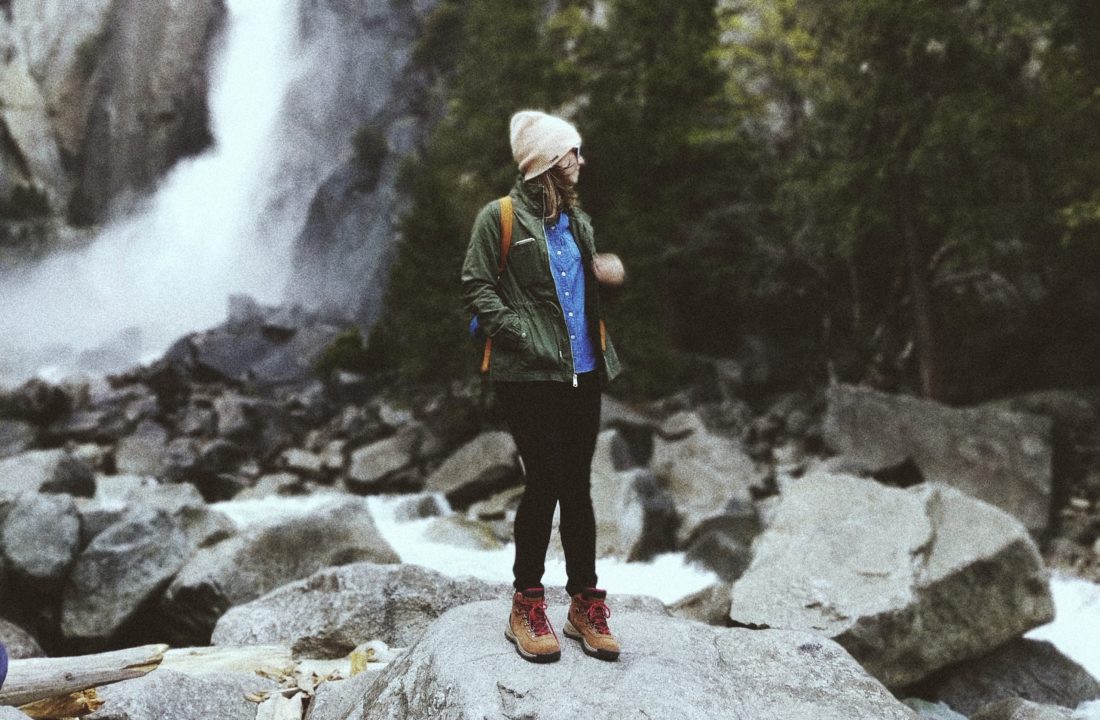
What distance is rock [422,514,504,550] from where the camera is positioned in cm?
1117

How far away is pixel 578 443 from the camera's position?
11.7 feet

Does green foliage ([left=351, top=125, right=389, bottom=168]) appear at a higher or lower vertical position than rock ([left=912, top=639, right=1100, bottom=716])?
higher

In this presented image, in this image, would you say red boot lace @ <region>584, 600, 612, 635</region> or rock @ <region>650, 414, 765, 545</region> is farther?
rock @ <region>650, 414, 765, 545</region>

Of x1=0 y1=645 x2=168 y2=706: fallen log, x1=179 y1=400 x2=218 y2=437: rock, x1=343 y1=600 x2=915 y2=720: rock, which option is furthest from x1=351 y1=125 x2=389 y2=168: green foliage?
x1=343 y1=600 x2=915 y2=720: rock

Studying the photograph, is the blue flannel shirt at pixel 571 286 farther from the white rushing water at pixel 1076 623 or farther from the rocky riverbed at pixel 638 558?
the white rushing water at pixel 1076 623

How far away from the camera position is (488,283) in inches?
137

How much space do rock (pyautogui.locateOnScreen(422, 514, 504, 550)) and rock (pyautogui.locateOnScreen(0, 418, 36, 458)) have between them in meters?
13.6

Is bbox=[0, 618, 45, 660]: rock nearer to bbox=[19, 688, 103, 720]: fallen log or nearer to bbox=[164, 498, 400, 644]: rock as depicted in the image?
bbox=[164, 498, 400, 644]: rock

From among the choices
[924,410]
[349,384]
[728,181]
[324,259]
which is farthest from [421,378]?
[324,259]

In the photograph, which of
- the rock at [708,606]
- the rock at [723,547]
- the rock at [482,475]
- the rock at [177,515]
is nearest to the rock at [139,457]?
the rock at [177,515]

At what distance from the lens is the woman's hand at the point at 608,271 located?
143 inches

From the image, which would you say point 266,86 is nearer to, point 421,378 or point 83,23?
point 83,23

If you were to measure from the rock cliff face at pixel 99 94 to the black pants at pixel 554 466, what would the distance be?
172 feet

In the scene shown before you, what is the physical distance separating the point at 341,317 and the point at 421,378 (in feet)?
54.5
